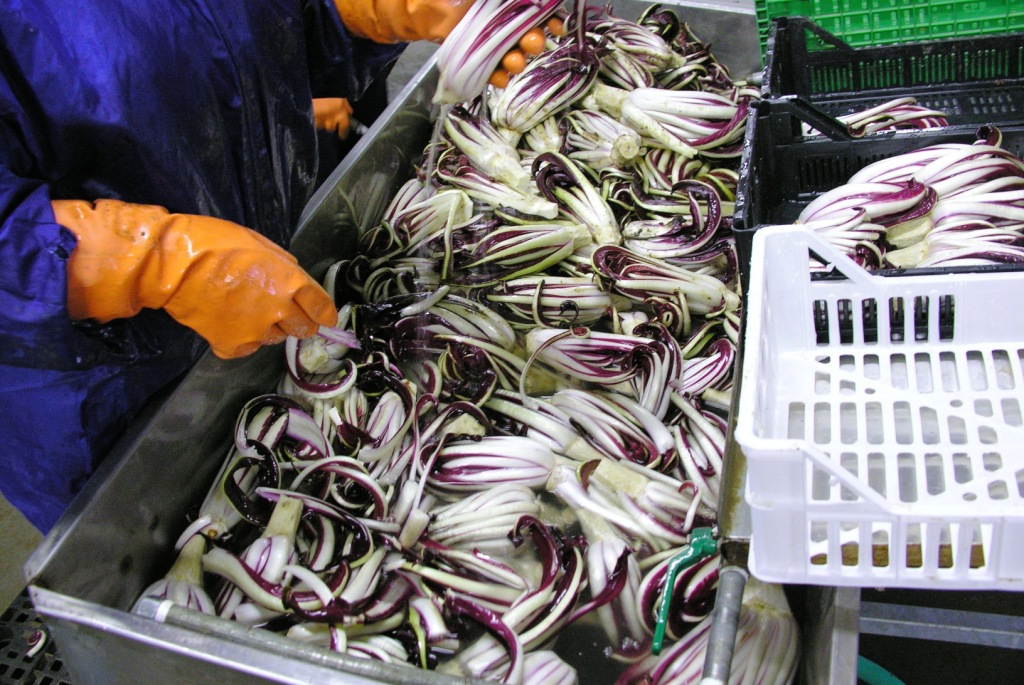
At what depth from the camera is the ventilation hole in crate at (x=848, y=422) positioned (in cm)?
165

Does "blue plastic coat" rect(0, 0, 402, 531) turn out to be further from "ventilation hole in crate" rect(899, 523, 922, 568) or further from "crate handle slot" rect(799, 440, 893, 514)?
"ventilation hole in crate" rect(899, 523, 922, 568)

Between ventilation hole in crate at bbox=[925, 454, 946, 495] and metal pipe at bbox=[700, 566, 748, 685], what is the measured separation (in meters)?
0.36

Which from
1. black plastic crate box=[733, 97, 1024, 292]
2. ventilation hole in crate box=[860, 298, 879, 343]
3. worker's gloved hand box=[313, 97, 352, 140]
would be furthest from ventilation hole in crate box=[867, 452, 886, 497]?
worker's gloved hand box=[313, 97, 352, 140]

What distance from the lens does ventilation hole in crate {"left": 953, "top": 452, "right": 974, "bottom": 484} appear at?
5.07ft

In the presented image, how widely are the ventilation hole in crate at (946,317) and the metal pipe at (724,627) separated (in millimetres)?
777

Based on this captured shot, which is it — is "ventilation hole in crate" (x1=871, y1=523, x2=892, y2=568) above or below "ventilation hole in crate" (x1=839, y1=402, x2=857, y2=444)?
below

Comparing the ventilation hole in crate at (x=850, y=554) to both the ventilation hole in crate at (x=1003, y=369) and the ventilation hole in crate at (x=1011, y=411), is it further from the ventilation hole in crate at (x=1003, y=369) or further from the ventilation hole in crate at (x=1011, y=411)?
the ventilation hole in crate at (x=1003, y=369)

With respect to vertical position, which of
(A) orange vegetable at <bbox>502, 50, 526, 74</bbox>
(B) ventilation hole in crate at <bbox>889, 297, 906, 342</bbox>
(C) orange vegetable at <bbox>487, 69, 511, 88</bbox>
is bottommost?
(B) ventilation hole in crate at <bbox>889, 297, 906, 342</bbox>

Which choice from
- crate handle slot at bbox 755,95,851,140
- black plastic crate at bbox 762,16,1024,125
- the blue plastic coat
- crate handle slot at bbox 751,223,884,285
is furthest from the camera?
black plastic crate at bbox 762,16,1024,125

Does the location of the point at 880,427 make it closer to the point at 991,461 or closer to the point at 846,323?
the point at 991,461

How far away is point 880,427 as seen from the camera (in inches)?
65.9

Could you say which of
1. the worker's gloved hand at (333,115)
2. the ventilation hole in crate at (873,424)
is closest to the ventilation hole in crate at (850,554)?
the ventilation hole in crate at (873,424)

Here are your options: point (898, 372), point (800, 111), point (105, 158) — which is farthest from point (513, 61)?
point (898, 372)

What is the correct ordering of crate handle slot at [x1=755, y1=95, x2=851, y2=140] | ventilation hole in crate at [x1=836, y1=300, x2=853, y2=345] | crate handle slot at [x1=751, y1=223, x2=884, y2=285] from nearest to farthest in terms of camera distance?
1. crate handle slot at [x1=751, y1=223, x2=884, y2=285]
2. ventilation hole in crate at [x1=836, y1=300, x2=853, y2=345]
3. crate handle slot at [x1=755, y1=95, x2=851, y2=140]
